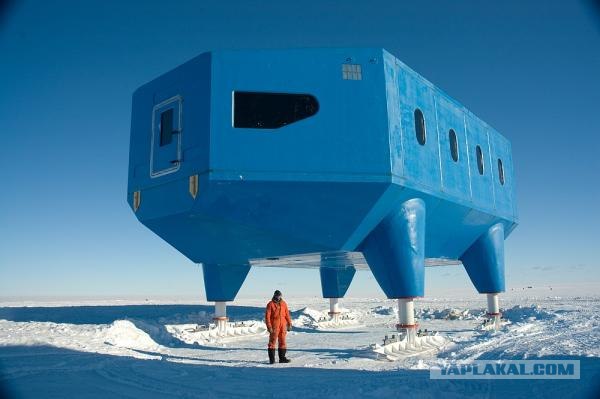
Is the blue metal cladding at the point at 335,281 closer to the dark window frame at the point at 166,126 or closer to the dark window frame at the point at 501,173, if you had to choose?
the dark window frame at the point at 501,173

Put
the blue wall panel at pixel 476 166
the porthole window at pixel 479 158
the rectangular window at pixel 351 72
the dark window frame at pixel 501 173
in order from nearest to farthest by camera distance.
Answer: the rectangular window at pixel 351 72
the blue wall panel at pixel 476 166
the porthole window at pixel 479 158
the dark window frame at pixel 501 173

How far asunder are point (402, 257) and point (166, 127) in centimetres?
616

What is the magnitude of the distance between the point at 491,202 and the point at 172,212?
10.2m

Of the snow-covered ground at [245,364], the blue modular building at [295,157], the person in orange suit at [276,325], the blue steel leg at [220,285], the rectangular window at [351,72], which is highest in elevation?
the rectangular window at [351,72]

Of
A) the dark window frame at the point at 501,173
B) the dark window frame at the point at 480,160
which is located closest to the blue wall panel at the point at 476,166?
the dark window frame at the point at 480,160

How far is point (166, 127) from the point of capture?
10633 millimetres

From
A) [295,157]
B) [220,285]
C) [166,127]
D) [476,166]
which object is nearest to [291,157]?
[295,157]

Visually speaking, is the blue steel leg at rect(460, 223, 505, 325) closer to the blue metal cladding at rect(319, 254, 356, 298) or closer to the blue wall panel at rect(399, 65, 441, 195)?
the blue metal cladding at rect(319, 254, 356, 298)

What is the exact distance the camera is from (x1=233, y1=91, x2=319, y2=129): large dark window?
9359mm

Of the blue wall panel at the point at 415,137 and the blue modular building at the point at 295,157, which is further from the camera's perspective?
the blue wall panel at the point at 415,137

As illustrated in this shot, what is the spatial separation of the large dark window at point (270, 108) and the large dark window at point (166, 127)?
2022 millimetres

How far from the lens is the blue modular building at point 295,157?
9141 mm

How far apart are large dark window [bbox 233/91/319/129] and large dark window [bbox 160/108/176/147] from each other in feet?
6.64

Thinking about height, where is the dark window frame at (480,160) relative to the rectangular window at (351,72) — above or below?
below
